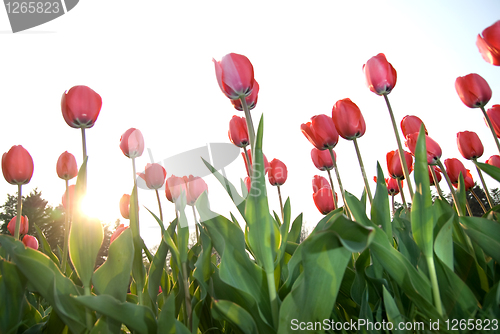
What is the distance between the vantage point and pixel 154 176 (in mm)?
2045

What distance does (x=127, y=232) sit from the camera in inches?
44.2

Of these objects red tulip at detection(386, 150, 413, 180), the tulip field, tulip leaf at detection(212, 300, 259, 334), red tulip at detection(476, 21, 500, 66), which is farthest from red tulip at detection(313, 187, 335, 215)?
tulip leaf at detection(212, 300, 259, 334)

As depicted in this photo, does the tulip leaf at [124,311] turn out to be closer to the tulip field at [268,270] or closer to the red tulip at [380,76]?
the tulip field at [268,270]

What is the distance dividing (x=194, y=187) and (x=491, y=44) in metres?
1.83

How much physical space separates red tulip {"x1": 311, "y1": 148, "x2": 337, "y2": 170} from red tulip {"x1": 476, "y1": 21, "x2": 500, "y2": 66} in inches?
45.0

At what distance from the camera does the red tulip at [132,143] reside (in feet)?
6.17

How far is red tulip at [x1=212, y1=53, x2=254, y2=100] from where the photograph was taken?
120cm

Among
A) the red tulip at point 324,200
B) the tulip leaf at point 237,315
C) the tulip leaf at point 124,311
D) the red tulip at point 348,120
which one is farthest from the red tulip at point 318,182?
the tulip leaf at point 124,311

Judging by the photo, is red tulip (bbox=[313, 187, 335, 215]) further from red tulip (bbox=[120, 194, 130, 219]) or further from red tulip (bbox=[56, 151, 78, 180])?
red tulip (bbox=[56, 151, 78, 180])

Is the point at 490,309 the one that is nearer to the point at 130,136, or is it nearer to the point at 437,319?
the point at 437,319

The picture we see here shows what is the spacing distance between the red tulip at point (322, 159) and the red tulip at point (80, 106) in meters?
1.67

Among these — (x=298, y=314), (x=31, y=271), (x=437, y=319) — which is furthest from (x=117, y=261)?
(x=437, y=319)

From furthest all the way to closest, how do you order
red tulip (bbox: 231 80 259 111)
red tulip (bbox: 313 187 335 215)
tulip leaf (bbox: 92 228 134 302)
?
red tulip (bbox: 313 187 335 215), red tulip (bbox: 231 80 259 111), tulip leaf (bbox: 92 228 134 302)

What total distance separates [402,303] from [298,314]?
1.77 ft
